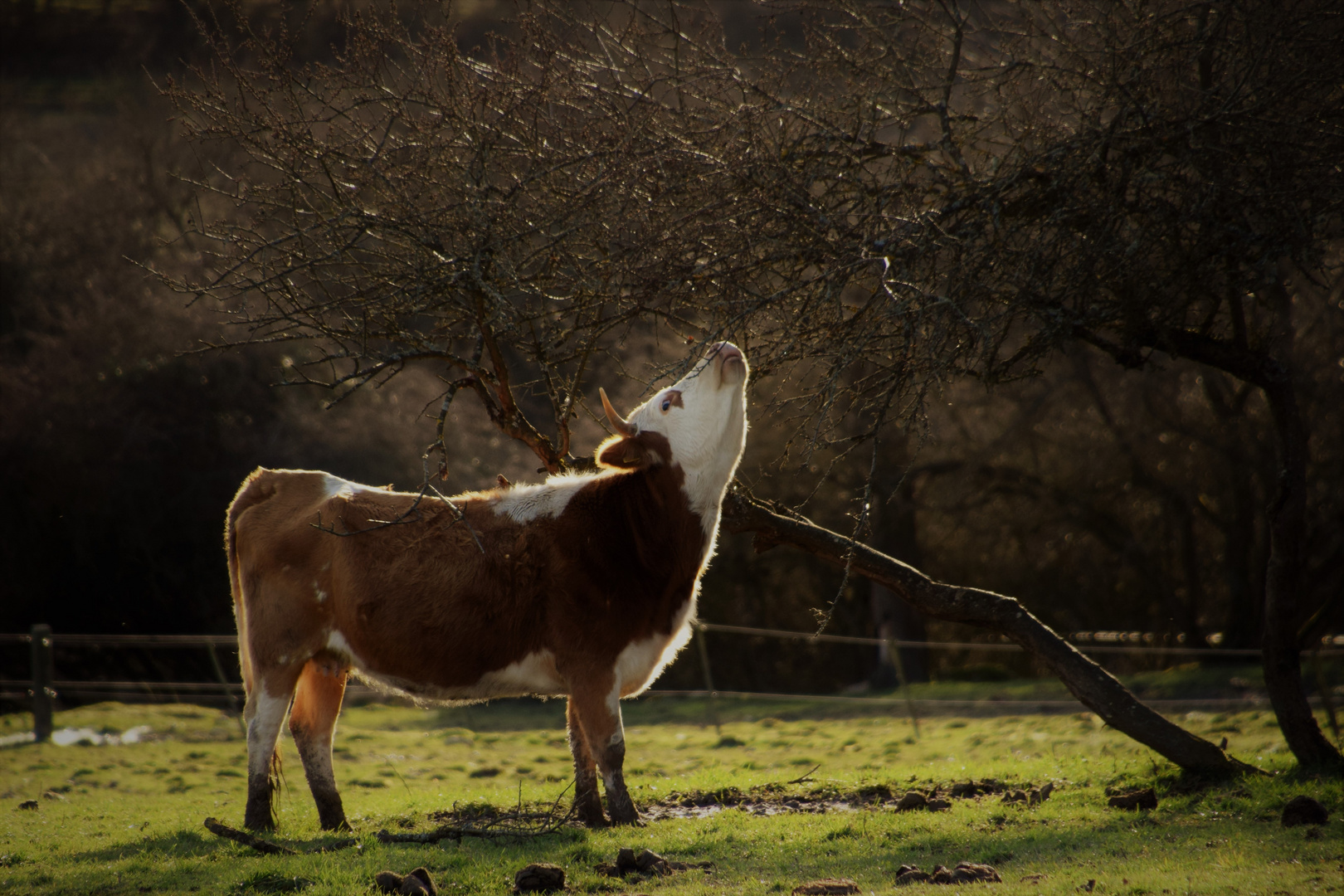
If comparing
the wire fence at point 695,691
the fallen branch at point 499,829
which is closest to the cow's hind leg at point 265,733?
the fallen branch at point 499,829

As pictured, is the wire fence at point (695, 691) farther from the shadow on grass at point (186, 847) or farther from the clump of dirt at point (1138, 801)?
the shadow on grass at point (186, 847)

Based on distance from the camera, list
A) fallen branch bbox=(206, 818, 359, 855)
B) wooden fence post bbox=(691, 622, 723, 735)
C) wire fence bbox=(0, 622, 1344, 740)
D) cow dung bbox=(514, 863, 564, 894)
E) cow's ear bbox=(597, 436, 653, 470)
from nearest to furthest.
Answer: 1. cow dung bbox=(514, 863, 564, 894)
2. fallen branch bbox=(206, 818, 359, 855)
3. cow's ear bbox=(597, 436, 653, 470)
4. wire fence bbox=(0, 622, 1344, 740)
5. wooden fence post bbox=(691, 622, 723, 735)

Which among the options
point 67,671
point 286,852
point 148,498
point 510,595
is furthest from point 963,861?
point 67,671

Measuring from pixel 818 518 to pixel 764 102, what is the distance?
12.5 metres

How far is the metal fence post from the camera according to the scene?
12656 mm

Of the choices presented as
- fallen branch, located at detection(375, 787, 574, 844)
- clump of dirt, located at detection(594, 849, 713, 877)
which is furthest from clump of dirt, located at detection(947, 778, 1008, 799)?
clump of dirt, located at detection(594, 849, 713, 877)

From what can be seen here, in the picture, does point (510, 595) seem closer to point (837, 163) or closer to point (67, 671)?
point (837, 163)

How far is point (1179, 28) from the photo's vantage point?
7.30 metres

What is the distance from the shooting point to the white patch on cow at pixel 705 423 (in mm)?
6125

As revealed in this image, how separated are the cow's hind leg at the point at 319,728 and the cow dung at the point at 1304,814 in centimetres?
504

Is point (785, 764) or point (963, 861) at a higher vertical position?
point (963, 861)

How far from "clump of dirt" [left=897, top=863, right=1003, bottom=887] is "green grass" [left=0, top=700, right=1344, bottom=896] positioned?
91 mm

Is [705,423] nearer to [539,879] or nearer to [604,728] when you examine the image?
[604,728]

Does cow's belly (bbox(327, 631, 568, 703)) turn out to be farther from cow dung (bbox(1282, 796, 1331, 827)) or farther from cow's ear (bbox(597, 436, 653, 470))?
cow dung (bbox(1282, 796, 1331, 827))
